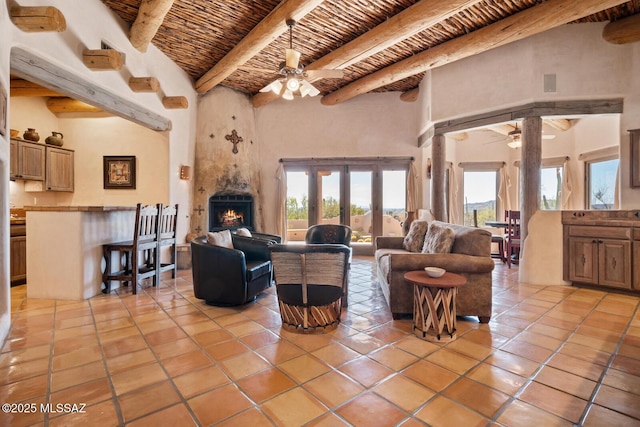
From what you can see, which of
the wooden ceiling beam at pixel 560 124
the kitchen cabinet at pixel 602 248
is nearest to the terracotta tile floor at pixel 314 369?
the kitchen cabinet at pixel 602 248

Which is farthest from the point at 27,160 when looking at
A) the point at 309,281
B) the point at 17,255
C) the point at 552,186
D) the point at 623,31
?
the point at 552,186

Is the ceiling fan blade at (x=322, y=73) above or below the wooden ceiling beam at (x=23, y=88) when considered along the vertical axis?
below

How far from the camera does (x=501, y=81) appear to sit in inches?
180

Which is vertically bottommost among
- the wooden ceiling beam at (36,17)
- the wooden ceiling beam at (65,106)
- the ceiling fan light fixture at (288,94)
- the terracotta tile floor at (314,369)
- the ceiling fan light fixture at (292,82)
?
the terracotta tile floor at (314,369)

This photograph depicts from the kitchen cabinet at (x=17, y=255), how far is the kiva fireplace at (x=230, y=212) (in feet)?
8.89

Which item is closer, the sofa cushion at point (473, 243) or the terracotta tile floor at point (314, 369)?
the terracotta tile floor at point (314, 369)

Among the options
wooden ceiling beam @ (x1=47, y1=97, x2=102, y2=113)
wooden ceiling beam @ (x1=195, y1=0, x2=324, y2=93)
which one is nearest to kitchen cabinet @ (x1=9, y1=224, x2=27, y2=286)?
wooden ceiling beam @ (x1=47, y1=97, x2=102, y2=113)

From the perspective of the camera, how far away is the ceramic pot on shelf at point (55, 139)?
5203 mm

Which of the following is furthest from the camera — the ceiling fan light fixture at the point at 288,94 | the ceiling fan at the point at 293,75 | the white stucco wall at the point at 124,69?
the ceiling fan light fixture at the point at 288,94

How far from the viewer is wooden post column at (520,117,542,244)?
4406 mm

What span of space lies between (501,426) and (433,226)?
97.5 inches

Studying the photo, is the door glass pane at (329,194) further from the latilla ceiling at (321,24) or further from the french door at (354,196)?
the latilla ceiling at (321,24)

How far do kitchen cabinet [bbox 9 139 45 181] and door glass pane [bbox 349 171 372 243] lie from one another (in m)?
5.60

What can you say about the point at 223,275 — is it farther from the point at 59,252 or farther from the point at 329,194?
the point at 329,194
